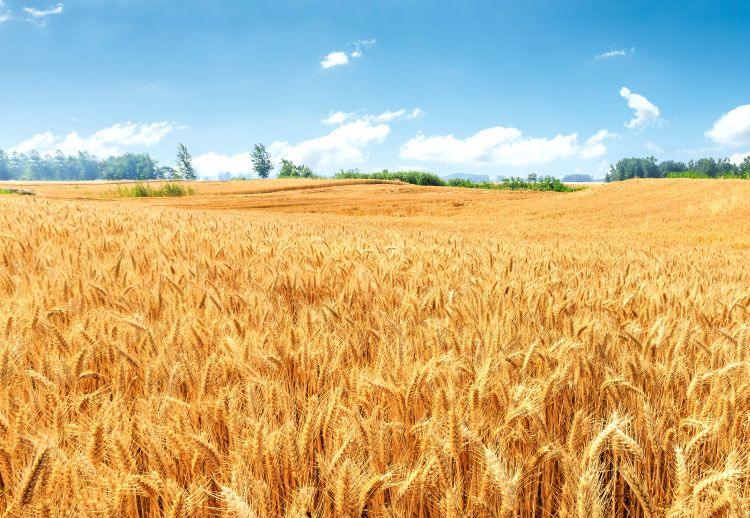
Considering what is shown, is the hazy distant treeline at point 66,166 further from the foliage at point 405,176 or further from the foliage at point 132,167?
the foliage at point 405,176

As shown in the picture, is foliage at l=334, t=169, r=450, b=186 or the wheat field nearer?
the wheat field

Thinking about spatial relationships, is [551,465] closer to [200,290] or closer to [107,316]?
[107,316]

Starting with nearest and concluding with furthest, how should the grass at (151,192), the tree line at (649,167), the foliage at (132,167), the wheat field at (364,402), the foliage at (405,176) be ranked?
the wheat field at (364,402) → the grass at (151,192) → the foliage at (405,176) → the tree line at (649,167) → the foliage at (132,167)

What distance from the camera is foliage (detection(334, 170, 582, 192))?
45.6 meters

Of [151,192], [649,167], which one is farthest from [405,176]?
[649,167]

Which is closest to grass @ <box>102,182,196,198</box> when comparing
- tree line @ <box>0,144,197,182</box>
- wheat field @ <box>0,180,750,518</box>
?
Result: wheat field @ <box>0,180,750,518</box>

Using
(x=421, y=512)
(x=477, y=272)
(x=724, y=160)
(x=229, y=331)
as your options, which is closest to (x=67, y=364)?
(x=229, y=331)

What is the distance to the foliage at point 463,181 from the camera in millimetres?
45562

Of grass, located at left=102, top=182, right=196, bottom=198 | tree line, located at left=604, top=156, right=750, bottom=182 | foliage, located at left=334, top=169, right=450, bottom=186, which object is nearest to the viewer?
grass, located at left=102, top=182, right=196, bottom=198

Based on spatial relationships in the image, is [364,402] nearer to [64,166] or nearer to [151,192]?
[151,192]

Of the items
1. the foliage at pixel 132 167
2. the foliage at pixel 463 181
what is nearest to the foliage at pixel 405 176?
the foliage at pixel 463 181

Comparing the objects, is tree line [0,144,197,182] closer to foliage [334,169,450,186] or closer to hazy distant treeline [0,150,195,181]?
hazy distant treeline [0,150,195,181]

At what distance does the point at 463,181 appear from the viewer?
58.9m

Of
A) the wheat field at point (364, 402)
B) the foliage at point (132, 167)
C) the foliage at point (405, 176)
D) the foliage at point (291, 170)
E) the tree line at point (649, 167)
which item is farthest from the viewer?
the foliage at point (132, 167)
